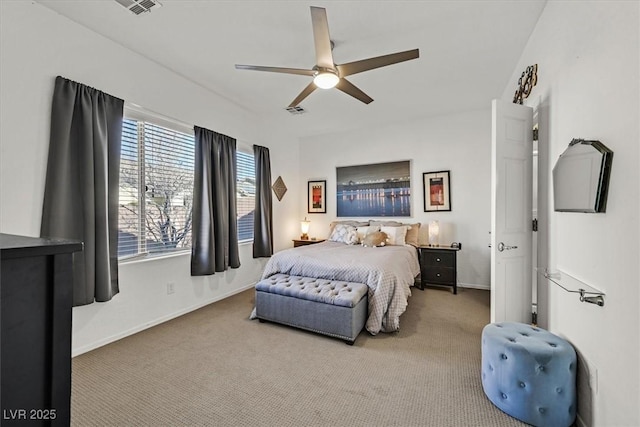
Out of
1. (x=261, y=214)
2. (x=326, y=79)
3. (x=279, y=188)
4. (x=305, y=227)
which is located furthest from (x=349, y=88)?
(x=305, y=227)

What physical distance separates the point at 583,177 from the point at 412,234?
3226 millimetres

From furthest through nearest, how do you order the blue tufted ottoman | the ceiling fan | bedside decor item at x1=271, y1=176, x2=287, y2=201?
bedside decor item at x1=271, y1=176, x2=287, y2=201 < the ceiling fan < the blue tufted ottoman

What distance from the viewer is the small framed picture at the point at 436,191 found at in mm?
4762

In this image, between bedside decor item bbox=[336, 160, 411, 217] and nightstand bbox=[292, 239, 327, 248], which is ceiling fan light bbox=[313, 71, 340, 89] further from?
nightstand bbox=[292, 239, 327, 248]

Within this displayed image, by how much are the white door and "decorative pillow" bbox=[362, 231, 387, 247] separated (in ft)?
6.75

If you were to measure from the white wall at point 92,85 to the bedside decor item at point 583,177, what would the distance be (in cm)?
371

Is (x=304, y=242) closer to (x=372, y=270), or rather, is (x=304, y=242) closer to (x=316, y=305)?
(x=372, y=270)

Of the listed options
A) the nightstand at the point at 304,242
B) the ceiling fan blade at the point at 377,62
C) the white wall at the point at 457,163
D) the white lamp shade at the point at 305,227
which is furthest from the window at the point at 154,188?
the white wall at the point at 457,163

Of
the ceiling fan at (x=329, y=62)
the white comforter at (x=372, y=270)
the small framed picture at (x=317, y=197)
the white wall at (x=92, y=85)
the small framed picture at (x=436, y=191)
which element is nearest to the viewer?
the ceiling fan at (x=329, y=62)

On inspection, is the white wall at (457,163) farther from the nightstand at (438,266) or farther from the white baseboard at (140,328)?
the white baseboard at (140,328)

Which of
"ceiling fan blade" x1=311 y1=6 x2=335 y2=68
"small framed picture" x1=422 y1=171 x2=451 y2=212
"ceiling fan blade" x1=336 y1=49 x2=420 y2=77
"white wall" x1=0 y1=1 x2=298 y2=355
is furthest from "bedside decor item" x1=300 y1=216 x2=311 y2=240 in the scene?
"ceiling fan blade" x1=311 y1=6 x2=335 y2=68

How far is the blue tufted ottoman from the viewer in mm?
1618

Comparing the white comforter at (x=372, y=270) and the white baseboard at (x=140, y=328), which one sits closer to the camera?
the white baseboard at (x=140, y=328)

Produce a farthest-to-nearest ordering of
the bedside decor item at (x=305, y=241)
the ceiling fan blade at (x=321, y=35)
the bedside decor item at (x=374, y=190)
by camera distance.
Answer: the bedside decor item at (x=305, y=241)
the bedside decor item at (x=374, y=190)
the ceiling fan blade at (x=321, y=35)
